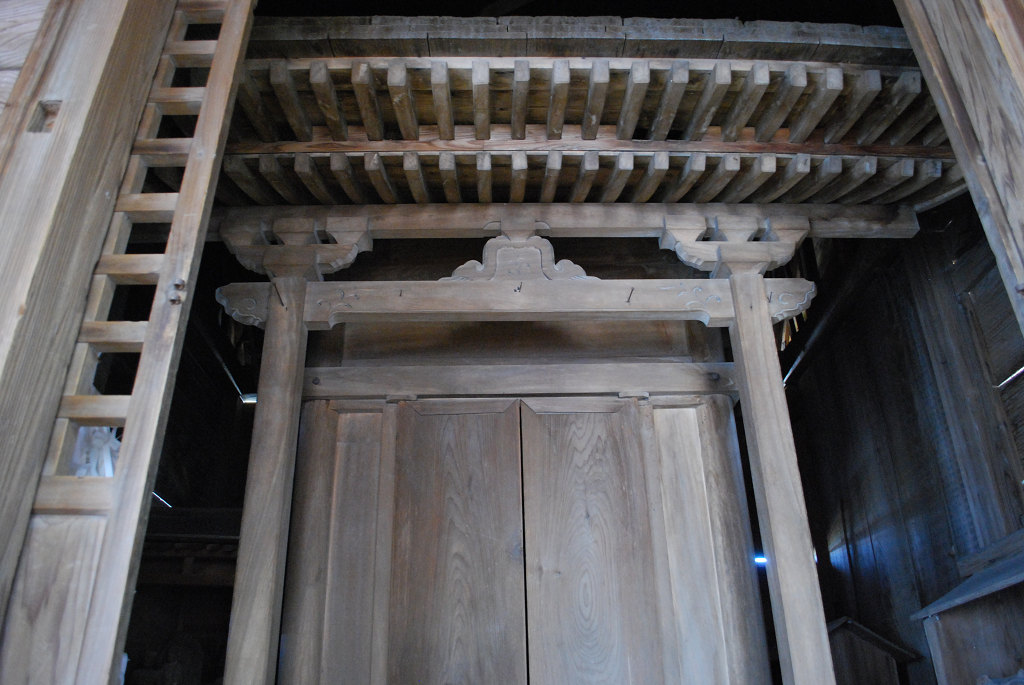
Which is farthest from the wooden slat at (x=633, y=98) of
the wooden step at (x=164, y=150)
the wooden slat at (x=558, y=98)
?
the wooden step at (x=164, y=150)

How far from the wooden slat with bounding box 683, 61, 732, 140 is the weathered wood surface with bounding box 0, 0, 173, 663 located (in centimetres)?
239

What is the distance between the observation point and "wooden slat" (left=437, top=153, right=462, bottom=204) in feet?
12.7

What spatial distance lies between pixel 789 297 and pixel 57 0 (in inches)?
133

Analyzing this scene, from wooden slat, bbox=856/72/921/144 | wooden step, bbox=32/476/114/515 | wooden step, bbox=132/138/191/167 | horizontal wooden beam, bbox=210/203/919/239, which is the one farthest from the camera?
horizontal wooden beam, bbox=210/203/919/239

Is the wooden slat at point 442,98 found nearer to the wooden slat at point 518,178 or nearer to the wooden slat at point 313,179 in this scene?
the wooden slat at point 518,178

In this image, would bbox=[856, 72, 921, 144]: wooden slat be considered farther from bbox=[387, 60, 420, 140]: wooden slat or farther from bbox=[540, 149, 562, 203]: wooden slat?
bbox=[387, 60, 420, 140]: wooden slat

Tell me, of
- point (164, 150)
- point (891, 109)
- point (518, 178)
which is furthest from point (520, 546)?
point (891, 109)

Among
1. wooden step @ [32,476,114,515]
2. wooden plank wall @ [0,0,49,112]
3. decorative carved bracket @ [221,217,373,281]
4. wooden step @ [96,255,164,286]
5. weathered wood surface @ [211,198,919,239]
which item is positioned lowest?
wooden step @ [32,476,114,515]

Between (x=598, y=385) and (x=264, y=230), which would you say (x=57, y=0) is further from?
(x=598, y=385)

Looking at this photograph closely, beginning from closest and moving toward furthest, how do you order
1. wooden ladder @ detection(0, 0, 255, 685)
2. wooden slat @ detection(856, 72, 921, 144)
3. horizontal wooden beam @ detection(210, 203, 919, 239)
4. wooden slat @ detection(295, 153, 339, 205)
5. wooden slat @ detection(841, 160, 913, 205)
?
wooden ladder @ detection(0, 0, 255, 685) < wooden slat @ detection(856, 72, 921, 144) < wooden slat @ detection(295, 153, 339, 205) < wooden slat @ detection(841, 160, 913, 205) < horizontal wooden beam @ detection(210, 203, 919, 239)

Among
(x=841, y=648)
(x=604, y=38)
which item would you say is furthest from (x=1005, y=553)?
(x=604, y=38)

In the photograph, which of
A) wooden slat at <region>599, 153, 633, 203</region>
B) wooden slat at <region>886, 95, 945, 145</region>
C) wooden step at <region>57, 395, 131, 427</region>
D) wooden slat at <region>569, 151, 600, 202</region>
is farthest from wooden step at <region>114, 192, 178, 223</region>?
wooden slat at <region>886, 95, 945, 145</region>

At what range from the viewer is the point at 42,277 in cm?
205

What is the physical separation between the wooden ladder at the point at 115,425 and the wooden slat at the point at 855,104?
274 cm
